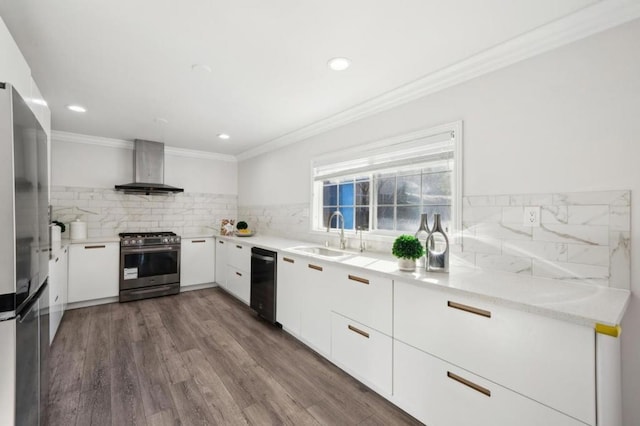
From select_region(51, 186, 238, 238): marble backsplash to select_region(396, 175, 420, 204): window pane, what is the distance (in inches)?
143

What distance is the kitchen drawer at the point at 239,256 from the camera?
3602 millimetres

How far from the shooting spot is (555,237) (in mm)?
1634

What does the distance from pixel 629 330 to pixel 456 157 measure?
132cm

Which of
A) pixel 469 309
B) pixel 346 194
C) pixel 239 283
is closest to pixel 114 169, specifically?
pixel 239 283

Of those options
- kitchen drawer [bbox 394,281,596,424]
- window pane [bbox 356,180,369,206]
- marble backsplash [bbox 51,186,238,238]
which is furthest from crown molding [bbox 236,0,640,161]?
marble backsplash [bbox 51,186,238,238]

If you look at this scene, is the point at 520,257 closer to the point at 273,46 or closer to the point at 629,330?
the point at 629,330

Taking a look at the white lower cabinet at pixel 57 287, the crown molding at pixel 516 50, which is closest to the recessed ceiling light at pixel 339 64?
the crown molding at pixel 516 50

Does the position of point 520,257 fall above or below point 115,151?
below

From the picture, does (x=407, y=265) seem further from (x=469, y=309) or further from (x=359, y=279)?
(x=469, y=309)

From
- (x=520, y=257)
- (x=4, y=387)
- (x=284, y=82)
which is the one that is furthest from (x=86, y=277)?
(x=520, y=257)

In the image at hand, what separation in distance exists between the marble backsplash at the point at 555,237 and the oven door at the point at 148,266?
3817 millimetres

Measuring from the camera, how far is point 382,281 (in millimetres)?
1888

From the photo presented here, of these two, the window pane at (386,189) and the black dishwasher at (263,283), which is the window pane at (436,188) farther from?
the black dishwasher at (263,283)

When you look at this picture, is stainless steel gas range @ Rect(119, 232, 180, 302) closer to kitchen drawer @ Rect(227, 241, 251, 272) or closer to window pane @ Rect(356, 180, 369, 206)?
kitchen drawer @ Rect(227, 241, 251, 272)
